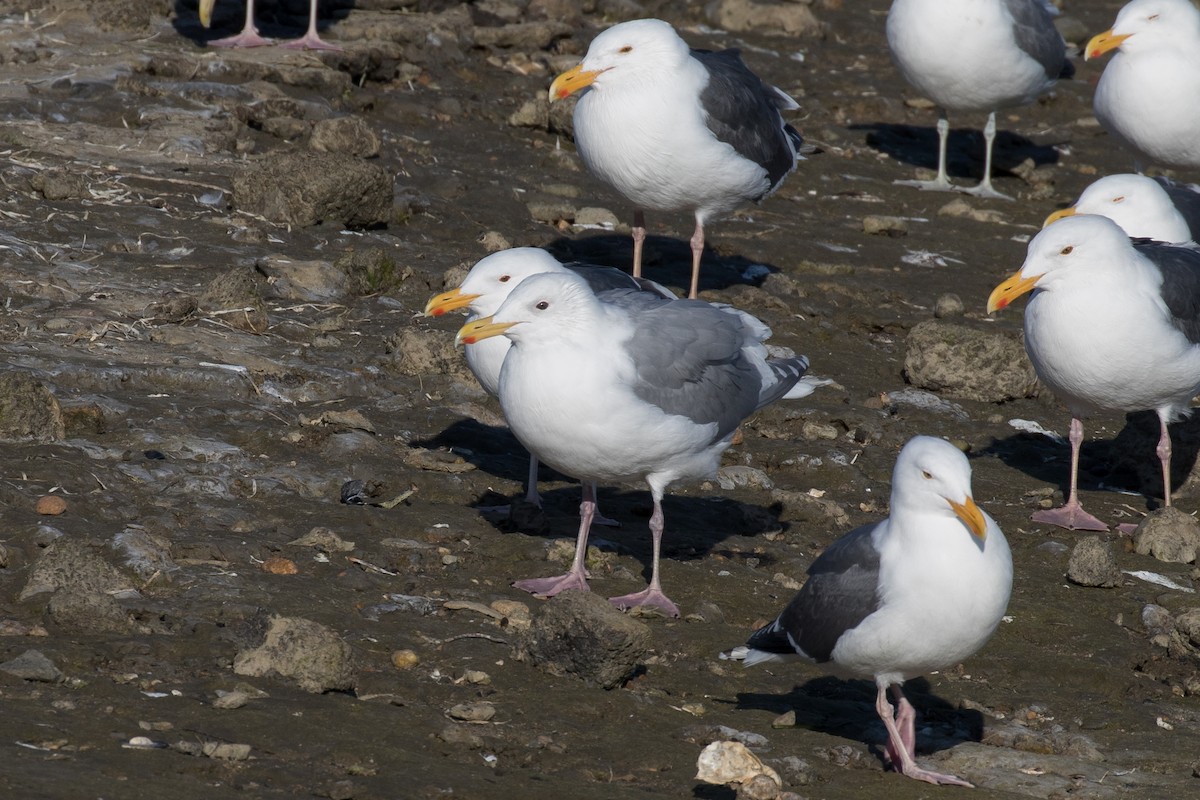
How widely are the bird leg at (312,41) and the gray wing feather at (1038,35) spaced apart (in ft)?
18.6

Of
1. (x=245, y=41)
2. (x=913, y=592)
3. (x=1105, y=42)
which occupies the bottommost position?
(x=245, y=41)

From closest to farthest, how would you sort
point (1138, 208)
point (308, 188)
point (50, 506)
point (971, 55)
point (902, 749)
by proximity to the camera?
point (902, 749), point (50, 506), point (1138, 208), point (308, 188), point (971, 55)

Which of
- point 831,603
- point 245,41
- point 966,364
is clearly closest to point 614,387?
point 831,603

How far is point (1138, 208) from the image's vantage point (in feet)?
31.2

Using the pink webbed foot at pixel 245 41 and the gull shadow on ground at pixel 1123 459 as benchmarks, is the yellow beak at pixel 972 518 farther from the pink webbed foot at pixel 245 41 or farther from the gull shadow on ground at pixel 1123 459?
the pink webbed foot at pixel 245 41

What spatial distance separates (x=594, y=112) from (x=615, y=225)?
176 centimetres

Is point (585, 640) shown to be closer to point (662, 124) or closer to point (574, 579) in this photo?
point (574, 579)

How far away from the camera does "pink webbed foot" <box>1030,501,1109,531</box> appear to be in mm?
7867

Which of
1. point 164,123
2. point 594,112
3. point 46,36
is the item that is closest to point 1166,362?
point 594,112

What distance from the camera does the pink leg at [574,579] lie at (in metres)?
6.40

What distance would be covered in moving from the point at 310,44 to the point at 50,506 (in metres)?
7.47

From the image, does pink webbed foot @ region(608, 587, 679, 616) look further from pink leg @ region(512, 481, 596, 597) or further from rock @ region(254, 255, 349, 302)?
rock @ region(254, 255, 349, 302)

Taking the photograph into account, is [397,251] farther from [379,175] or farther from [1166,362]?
[1166,362]

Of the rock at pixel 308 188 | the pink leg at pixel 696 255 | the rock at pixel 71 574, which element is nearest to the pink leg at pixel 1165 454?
the pink leg at pixel 696 255
